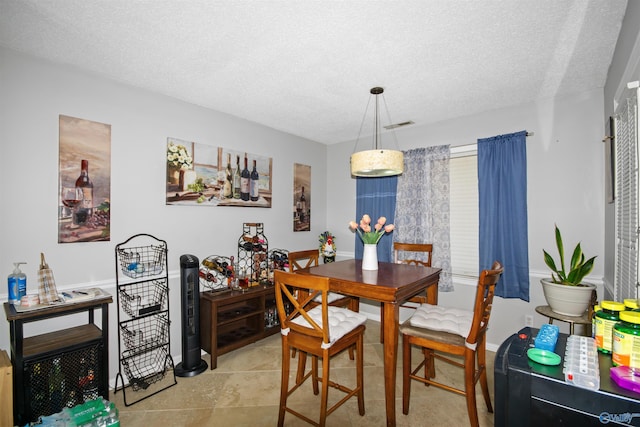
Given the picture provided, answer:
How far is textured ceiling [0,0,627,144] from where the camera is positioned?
1.70 meters

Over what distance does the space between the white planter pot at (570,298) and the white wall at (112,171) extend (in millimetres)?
3068

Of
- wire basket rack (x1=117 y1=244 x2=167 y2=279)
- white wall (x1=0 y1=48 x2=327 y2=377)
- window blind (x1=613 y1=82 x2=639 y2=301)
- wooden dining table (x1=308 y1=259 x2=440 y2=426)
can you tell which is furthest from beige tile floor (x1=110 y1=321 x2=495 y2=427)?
window blind (x1=613 y1=82 x2=639 y2=301)

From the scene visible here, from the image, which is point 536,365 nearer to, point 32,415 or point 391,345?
point 391,345

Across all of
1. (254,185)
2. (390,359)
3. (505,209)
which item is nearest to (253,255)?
(254,185)

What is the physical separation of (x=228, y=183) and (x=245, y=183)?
0.79 ft

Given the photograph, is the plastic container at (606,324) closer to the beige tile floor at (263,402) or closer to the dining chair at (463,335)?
the dining chair at (463,335)

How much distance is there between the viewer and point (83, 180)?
94.8 inches

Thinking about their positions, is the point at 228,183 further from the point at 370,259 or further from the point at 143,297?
the point at 370,259

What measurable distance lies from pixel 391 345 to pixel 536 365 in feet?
3.80

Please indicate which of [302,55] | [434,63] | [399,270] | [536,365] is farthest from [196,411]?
[434,63]

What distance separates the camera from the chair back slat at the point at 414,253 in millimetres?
3355

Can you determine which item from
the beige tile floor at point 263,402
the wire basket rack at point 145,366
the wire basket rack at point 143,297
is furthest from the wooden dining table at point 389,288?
the wire basket rack at point 145,366

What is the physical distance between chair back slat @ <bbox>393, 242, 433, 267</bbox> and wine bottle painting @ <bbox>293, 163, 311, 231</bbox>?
1.43 meters

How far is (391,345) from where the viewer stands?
2.00 m
